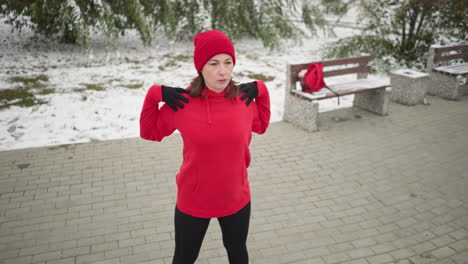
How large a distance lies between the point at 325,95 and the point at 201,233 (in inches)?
173

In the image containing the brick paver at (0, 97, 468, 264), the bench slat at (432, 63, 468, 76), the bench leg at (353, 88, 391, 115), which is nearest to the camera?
the brick paver at (0, 97, 468, 264)

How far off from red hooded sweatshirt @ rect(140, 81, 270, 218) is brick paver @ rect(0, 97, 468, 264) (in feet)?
4.38

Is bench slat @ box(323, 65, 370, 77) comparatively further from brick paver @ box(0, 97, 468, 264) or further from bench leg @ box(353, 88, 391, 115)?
brick paver @ box(0, 97, 468, 264)

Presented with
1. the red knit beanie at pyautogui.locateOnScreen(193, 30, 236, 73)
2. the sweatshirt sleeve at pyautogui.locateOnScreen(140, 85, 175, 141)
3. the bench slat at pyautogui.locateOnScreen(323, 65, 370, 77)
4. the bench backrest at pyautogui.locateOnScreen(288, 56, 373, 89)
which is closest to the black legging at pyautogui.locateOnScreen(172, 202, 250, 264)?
the sweatshirt sleeve at pyautogui.locateOnScreen(140, 85, 175, 141)

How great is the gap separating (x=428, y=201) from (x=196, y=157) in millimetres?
3297

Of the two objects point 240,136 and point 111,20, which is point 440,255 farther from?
point 111,20

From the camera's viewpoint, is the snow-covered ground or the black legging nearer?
the black legging

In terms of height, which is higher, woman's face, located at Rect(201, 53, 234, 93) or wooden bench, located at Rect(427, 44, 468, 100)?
woman's face, located at Rect(201, 53, 234, 93)

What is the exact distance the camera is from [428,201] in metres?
4.26

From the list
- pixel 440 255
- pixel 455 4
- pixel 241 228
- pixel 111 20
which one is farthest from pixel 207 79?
pixel 455 4

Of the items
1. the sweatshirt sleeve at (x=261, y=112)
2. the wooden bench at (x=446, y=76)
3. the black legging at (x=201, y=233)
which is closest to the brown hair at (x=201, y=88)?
the sweatshirt sleeve at (x=261, y=112)

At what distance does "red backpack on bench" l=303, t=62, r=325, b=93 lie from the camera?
621 cm

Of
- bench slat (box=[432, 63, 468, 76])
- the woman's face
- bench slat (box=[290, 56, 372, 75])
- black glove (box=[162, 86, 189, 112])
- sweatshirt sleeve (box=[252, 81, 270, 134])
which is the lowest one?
bench slat (box=[432, 63, 468, 76])

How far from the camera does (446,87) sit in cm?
771
